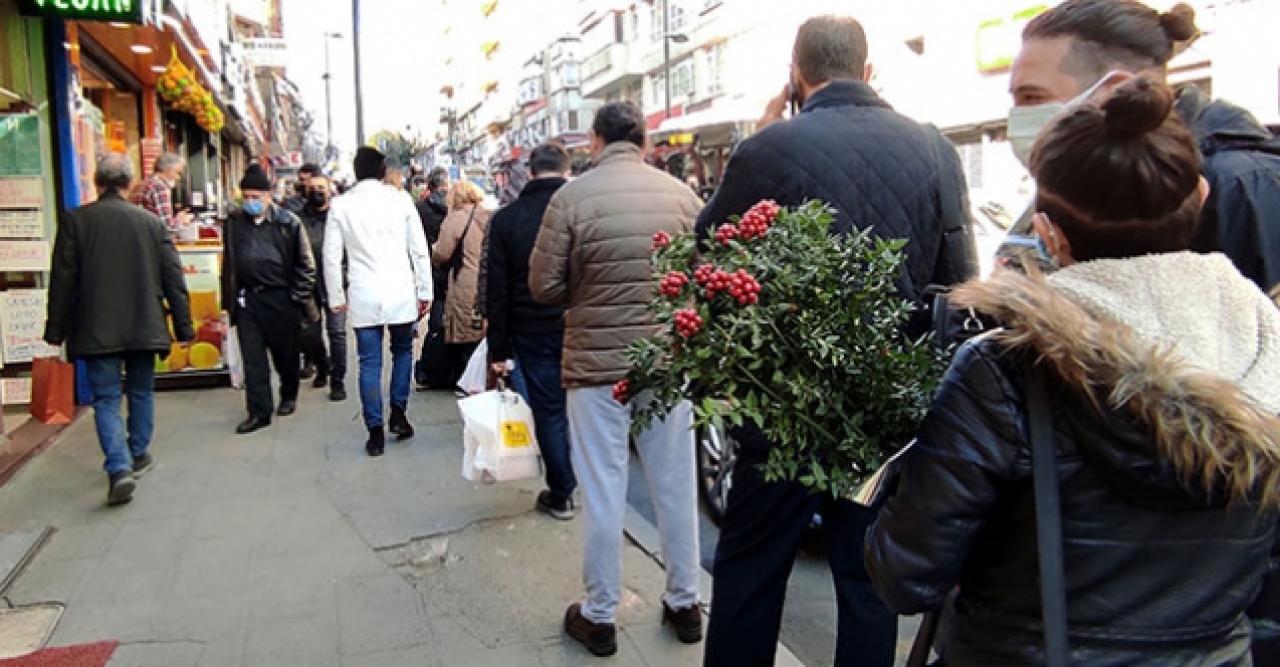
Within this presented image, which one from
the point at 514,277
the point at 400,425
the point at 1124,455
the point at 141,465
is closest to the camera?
the point at 1124,455

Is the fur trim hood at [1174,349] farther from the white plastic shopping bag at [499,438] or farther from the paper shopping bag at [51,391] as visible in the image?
→ the paper shopping bag at [51,391]

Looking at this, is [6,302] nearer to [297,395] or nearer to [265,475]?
[297,395]

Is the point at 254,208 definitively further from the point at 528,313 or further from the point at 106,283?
the point at 528,313

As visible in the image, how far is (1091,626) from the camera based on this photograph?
1.42 m

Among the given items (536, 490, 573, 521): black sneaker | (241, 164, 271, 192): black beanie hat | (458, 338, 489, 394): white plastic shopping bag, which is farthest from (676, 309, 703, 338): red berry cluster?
(241, 164, 271, 192): black beanie hat

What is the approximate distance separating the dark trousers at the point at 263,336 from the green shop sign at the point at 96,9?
2016mm

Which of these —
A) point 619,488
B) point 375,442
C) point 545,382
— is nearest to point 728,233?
point 619,488

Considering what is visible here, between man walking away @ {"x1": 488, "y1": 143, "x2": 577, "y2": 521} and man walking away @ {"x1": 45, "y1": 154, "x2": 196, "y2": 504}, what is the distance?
229 cm

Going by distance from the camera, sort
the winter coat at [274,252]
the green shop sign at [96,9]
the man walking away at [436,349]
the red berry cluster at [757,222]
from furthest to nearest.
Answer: the man walking away at [436,349], the winter coat at [274,252], the green shop sign at [96,9], the red berry cluster at [757,222]

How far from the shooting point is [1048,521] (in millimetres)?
1368

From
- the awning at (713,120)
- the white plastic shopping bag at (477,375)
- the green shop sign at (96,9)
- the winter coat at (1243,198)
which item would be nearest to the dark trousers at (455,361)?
the white plastic shopping bag at (477,375)

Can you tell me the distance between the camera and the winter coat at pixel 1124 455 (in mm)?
1332

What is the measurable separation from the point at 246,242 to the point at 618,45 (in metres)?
43.1

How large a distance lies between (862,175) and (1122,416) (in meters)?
1.33
